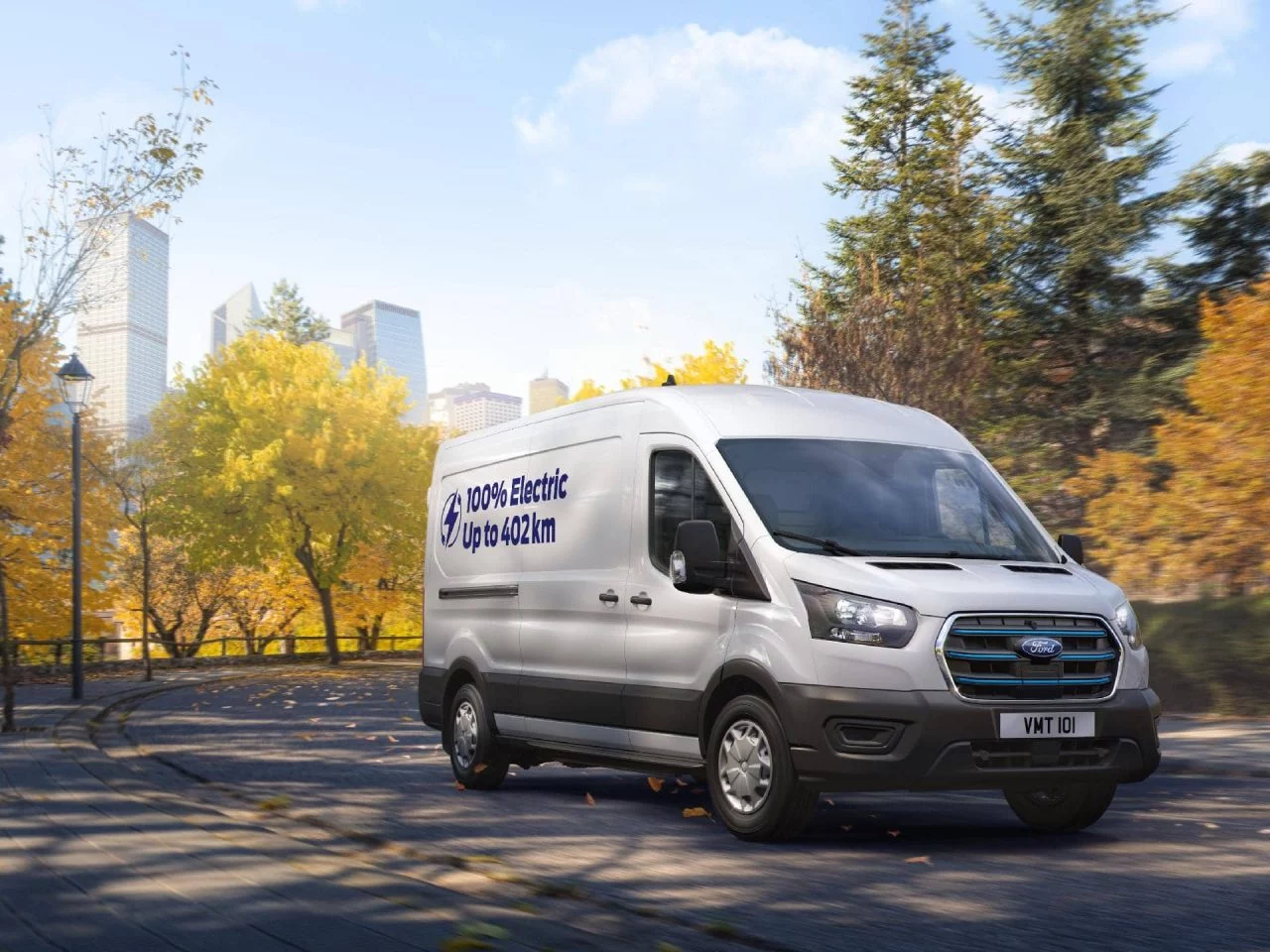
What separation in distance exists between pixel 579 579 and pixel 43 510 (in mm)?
25735

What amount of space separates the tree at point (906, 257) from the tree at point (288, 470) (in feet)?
43.3

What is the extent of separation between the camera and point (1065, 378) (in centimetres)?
3086

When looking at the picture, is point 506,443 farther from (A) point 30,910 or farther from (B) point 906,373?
(B) point 906,373

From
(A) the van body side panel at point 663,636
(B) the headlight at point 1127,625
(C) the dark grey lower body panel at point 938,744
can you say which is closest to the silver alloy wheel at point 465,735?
(A) the van body side panel at point 663,636

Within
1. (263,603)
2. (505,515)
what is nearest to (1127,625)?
(505,515)

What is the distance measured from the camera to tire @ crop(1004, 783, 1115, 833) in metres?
8.48

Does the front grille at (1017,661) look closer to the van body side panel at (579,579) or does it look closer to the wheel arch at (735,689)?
the wheel arch at (735,689)

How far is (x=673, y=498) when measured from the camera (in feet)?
30.1

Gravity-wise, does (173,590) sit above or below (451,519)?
above

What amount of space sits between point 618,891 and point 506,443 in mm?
5442

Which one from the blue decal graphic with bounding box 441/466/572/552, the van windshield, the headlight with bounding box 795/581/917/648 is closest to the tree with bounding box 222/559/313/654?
the blue decal graphic with bounding box 441/466/572/552

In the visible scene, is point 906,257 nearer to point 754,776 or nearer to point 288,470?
point 288,470

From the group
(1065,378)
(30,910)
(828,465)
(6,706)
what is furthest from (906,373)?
(30,910)

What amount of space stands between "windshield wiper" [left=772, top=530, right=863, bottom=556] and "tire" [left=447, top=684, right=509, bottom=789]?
134 inches
